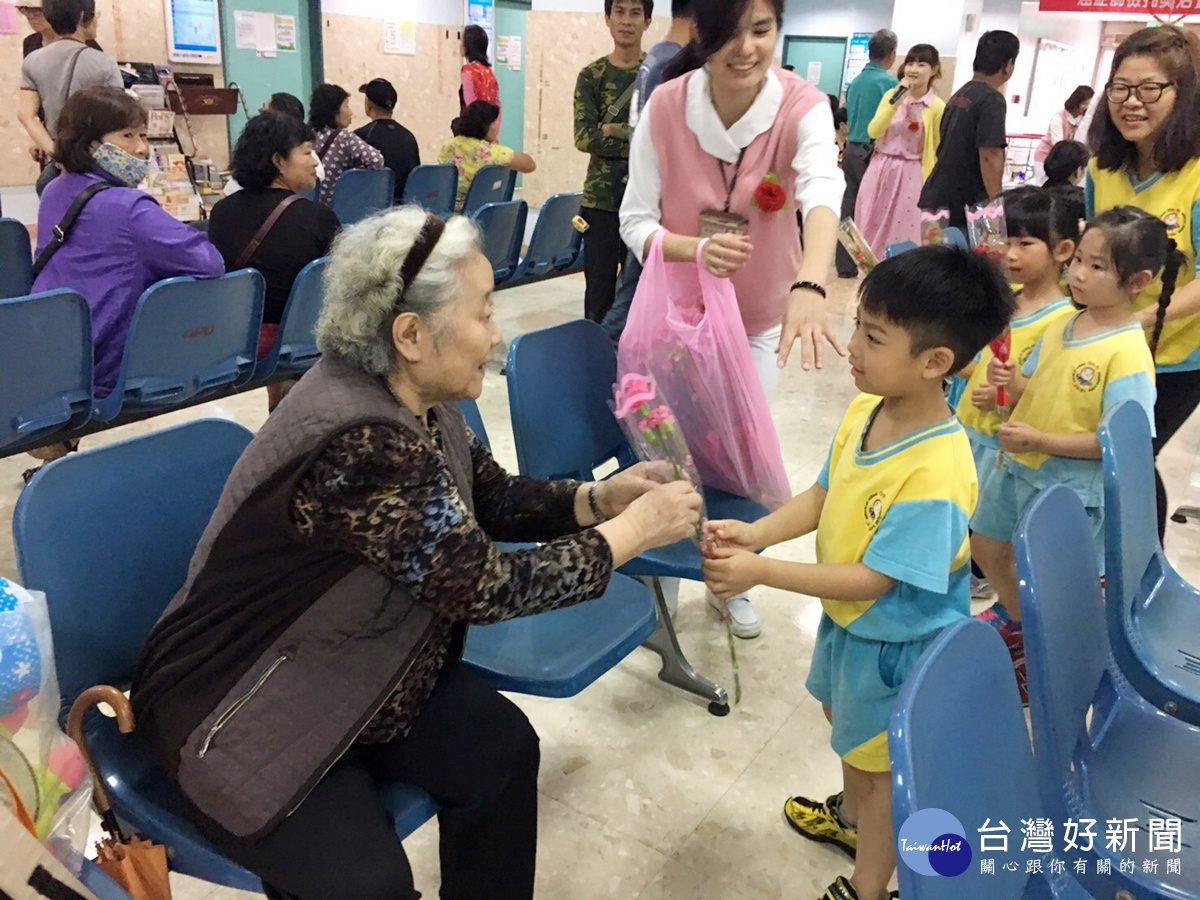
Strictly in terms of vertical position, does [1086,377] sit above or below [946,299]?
below

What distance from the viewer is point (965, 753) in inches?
35.1

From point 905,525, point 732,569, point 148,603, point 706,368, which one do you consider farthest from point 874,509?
point 148,603

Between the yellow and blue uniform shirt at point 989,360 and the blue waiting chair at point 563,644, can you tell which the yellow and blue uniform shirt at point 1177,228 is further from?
the blue waiting chair at point 563,644

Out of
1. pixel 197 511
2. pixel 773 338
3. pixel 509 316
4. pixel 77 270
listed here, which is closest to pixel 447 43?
pixel 509 316

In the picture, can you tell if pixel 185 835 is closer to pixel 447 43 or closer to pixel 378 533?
pixel 378 533

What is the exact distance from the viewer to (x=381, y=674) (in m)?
1.23

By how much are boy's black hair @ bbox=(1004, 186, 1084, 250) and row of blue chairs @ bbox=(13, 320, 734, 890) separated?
1.38 m

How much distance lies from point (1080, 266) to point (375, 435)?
171cm

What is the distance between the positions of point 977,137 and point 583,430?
3.19 metres

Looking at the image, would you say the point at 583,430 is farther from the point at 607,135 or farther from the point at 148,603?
the point at 607,135

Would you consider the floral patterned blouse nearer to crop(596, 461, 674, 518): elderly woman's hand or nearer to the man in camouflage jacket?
crop(596, 461, 674, 518): elderly woman's hand

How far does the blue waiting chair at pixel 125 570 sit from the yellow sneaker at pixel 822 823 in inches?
34.9

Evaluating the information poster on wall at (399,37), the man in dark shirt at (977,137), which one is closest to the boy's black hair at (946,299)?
the man in dark shirt at (977,137)

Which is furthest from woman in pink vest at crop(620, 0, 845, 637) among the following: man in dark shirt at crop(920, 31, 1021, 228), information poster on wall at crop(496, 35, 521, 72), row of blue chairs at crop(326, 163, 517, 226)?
information poster on wall at crop(496, 35, 521, 72)
